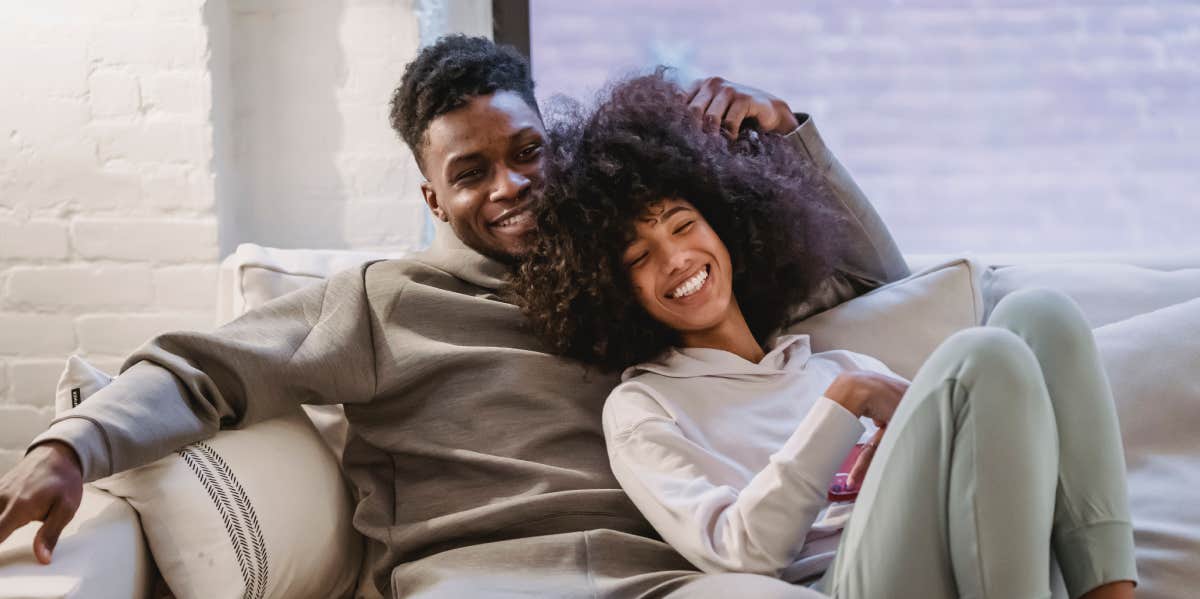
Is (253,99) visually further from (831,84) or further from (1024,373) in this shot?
(1024,373)

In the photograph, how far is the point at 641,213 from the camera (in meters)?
1.55

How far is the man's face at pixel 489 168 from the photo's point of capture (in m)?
1.74

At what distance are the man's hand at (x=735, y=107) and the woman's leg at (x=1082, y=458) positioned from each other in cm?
57

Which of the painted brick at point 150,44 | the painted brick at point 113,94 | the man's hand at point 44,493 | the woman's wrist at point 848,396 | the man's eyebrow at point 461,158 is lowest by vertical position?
the man's hand at point 44,493

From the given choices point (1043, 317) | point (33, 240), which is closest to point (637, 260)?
point (1043, 317)

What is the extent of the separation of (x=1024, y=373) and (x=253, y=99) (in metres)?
1.64

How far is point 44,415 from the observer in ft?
7.23

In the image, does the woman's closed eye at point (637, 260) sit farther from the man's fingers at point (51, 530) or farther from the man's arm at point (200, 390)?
the man's fingers at point (51, 530)

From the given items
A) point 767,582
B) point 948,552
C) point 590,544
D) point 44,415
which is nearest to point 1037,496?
point 948,552

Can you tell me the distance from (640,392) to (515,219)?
38 centimetres

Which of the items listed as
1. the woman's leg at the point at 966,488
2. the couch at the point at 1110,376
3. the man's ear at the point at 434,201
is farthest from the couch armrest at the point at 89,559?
the woman's leg at the point at 966,488

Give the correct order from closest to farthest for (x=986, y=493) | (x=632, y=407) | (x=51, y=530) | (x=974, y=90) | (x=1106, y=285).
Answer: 1. (x=986, y=493)
2. (x=51, y=530)
3. (x=632, y=407)
4. (x=1106, y=285)
5. (x=974, y=90)

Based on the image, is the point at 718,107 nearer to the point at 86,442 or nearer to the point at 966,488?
the point at 966,488

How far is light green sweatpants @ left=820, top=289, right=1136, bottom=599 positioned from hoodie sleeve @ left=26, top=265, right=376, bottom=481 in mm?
728
